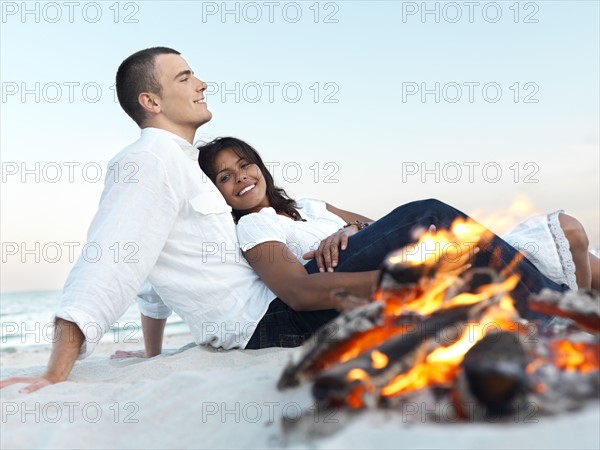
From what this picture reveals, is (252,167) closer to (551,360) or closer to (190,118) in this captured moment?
(190,118)

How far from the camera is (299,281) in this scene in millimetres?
2959

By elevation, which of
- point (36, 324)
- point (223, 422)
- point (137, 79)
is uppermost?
point (137, 79)

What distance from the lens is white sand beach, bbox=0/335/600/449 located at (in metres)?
1.62

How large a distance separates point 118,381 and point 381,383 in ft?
4.88

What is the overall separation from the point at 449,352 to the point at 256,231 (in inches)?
60.5

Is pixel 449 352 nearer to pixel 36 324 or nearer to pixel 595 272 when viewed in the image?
pixel 595 272

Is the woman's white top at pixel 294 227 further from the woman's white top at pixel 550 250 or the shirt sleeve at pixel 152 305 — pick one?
the woman's white top at pixel 550 250

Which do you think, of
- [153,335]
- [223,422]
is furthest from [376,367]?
[153,335]

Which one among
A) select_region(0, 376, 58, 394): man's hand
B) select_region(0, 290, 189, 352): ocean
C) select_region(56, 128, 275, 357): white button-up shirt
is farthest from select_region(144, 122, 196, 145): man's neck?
select_region(0, 290, 189, 352): ocean

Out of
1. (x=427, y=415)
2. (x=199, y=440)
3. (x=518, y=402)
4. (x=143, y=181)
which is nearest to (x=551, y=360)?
(x=518, y=402)

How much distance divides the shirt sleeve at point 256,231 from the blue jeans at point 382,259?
10.0 inches

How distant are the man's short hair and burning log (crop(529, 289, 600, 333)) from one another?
8.22ft

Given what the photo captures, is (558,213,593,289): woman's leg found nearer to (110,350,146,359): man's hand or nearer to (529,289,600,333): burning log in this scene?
(529,289,600,333): burning log

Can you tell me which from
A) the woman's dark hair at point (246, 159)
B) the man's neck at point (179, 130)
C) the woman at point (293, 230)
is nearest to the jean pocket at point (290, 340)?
the woman at point (293, 230)
